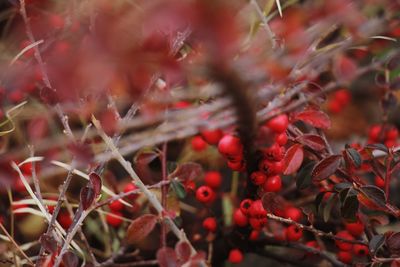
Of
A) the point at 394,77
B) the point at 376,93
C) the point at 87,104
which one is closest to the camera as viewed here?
the point at 87,104

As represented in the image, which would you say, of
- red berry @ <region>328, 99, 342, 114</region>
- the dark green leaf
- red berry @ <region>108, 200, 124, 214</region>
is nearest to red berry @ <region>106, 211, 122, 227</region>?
red berry @ <region>108, 200, 124, 214</region>

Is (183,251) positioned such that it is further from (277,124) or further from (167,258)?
(277,124)

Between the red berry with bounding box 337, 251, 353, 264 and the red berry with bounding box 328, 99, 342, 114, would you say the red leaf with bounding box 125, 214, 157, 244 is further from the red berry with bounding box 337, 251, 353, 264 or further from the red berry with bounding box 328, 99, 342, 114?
the red berry with bounding box 328, 99, 342, 114

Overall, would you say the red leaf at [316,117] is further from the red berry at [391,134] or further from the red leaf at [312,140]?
the red berry at [391,134]

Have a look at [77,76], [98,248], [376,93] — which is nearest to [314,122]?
[77,76]

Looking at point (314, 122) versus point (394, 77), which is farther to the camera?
point (394, 77)

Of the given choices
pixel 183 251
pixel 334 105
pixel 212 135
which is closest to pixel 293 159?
pixel 212 135

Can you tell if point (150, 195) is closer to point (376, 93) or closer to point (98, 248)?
point (98, 248)
